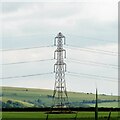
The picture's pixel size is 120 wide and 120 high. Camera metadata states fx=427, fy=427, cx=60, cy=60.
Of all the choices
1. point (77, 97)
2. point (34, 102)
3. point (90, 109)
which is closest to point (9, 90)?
point (34, 102)

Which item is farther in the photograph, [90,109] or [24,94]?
[24,94]

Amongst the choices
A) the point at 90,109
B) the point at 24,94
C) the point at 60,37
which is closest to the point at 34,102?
the point at 24,94

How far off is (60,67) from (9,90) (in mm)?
120820

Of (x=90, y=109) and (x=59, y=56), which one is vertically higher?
(x=59, y=56)

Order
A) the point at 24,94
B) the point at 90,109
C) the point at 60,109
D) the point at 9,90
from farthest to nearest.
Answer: the point at 24,94
the point at 9,90
the point at 90,109
the point at 60,109

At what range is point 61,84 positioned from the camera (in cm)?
5700

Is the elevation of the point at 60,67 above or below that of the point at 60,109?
above

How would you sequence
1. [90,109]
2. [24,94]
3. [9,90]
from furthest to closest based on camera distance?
1. [24,94]
2. [9,90]
3. [90,109]

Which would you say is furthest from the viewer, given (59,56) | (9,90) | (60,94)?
(9,90)

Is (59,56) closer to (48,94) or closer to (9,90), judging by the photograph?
(9,90)

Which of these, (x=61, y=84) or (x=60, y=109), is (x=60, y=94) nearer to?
(x=61, y=84)

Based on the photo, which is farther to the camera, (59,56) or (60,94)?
(59,56)

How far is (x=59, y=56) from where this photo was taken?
60594 millimetres

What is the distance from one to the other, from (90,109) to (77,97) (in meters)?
104
